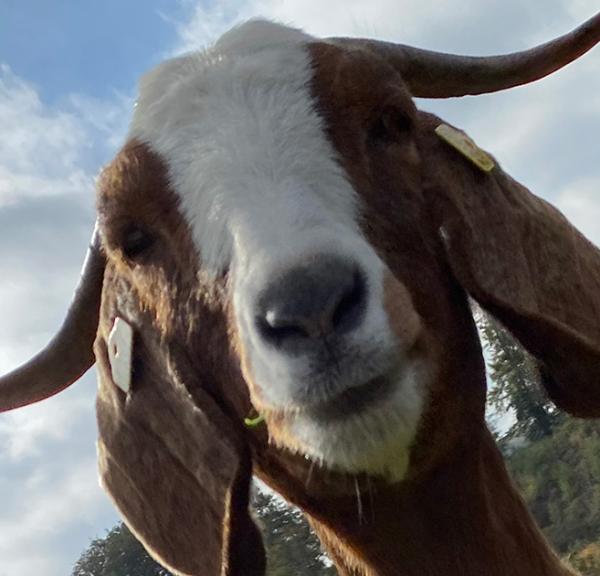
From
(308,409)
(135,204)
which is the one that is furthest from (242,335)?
(135,204)

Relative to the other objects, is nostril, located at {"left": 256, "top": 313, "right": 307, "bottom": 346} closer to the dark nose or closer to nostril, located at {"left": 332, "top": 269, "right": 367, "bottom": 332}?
the dark nose

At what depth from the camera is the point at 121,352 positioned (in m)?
5.72

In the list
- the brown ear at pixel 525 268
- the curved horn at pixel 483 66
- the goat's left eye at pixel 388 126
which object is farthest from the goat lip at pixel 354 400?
the curved horn at pixel 483 66

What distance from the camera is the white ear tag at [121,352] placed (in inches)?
223

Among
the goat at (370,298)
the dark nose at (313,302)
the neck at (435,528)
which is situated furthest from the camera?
the neck at (435,528)

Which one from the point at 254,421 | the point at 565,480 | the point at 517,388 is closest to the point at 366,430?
the point at 254,421

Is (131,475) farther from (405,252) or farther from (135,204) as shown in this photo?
(405,252)

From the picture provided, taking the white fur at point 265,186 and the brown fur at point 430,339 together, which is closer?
the white fur at point 265,186

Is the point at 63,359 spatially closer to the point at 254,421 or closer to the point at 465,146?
the point at 254,421

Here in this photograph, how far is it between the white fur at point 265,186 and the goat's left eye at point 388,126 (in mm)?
273

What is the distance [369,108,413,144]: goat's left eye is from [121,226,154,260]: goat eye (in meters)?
1.14

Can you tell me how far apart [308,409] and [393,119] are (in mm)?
1701

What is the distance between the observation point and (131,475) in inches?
230

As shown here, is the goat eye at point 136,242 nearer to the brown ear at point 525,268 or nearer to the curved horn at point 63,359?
the curved horn at point 63,359
